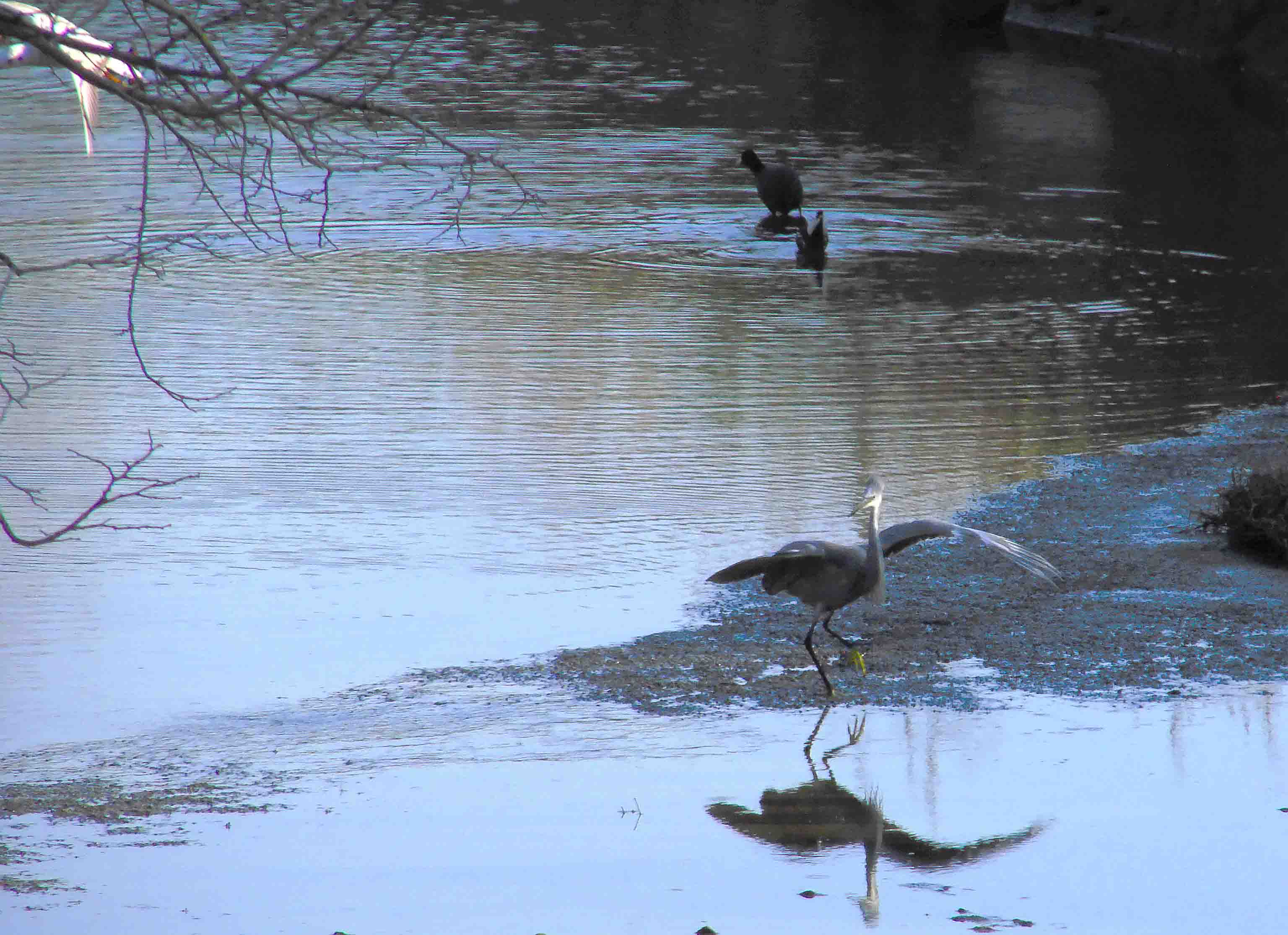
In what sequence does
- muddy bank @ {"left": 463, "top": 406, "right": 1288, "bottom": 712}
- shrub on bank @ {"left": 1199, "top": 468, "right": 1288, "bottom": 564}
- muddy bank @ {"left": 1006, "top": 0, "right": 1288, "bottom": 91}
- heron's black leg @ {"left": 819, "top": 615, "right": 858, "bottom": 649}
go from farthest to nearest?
muddy bank @ {"left": 1006, "top": 0, "right": 1288, "bottom": 91}
shrub on bank @ {"left": 1199, "top": 468, "right": 1288, "bottom": 564}
heron's black leg @ {"left": 819, "top": 615, "right": 858, "bottom": 649}
muddy bank @ {"left": 463, "top": 406, "right": 1288, "bottom": 712}

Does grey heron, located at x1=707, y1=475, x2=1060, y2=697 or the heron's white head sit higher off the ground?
the heron's white head

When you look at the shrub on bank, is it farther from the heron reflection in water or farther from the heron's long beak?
the heron reflection in water

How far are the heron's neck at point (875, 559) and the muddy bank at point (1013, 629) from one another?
0.42 meters

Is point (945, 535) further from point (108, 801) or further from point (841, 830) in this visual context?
point (108, 801)

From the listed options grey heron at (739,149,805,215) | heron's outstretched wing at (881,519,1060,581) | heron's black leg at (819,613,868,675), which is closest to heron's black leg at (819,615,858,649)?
heron's black leg at (819,613,868,675)

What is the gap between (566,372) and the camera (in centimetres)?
1223

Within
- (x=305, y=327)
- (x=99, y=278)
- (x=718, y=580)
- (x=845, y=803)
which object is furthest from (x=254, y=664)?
(x=99, y=278)

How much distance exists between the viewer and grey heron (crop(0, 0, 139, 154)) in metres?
4.46

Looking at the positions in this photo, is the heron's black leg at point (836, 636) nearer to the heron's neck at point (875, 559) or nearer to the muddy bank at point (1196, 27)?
the heron's neck at point (875, 559)

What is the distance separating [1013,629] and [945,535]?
0.92 m

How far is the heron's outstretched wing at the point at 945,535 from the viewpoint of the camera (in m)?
6.78

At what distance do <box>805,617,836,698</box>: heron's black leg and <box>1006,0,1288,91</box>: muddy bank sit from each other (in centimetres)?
2591

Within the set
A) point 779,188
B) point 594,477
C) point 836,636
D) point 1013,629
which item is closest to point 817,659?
point 836,636

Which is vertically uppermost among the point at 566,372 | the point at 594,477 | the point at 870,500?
the point at 870,500
